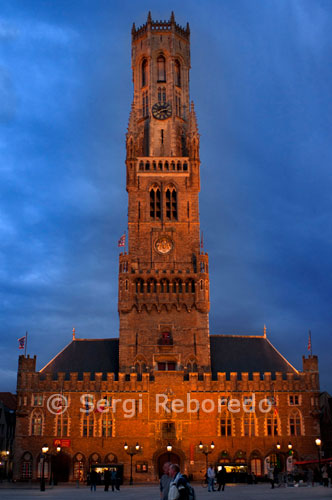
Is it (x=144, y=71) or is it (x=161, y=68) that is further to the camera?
(x=144, y=71)

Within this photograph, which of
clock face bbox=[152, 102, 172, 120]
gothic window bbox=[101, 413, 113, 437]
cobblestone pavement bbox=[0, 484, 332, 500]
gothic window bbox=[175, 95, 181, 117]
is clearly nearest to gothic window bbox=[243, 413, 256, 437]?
gothic window bbox=[101, 413, 113, 437]

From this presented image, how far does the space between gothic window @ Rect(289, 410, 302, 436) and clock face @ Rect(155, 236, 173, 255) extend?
24.0m

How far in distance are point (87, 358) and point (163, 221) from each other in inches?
762

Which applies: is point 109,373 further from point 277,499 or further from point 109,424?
point 277,499

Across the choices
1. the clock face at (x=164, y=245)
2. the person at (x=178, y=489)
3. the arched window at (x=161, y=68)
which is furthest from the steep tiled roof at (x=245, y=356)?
the person at (x=178, y=489)

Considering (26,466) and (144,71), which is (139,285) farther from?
(144,71)

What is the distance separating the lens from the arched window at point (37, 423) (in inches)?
2408

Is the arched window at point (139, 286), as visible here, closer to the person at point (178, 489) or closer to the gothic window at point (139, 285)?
the gothic window at point (139, 285)

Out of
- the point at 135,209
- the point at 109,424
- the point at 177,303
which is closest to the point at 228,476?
the point at 109,424

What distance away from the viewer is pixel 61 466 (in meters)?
60.1

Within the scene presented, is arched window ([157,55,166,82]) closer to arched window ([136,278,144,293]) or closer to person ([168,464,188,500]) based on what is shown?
arched window ([136,278,144,293])

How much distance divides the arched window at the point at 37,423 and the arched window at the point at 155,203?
27.4 meters

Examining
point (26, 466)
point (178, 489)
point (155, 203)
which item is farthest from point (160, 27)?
point (178, 489)

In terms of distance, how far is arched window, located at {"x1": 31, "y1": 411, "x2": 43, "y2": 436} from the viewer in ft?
201
